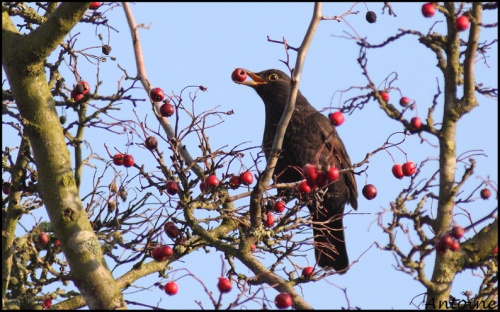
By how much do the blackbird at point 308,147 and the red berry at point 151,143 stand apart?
2184 mm

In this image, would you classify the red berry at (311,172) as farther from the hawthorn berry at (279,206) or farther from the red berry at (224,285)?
the hawthorn berry at (279,206)

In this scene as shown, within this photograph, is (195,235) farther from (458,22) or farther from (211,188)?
(458,22)

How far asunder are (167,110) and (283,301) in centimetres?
128

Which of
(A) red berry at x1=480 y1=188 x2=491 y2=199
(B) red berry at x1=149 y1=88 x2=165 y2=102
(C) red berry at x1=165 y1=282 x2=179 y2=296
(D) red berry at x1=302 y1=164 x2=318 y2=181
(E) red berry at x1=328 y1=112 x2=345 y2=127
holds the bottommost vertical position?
(C) red berry at x1=165 y1=282 x2=179 y2=296

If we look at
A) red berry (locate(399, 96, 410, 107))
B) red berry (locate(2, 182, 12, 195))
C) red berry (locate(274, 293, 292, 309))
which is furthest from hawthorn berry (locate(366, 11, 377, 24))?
red berry (locate(2, 182, 12, 195))

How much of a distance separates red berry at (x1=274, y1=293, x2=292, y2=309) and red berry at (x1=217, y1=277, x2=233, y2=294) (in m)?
0.24

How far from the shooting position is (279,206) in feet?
16.1

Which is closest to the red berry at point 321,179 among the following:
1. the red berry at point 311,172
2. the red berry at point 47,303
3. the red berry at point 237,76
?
the red berry at point 311,172

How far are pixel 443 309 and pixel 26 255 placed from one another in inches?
87.6

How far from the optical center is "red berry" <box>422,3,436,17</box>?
3.76m

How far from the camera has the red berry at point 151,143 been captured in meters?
4.13

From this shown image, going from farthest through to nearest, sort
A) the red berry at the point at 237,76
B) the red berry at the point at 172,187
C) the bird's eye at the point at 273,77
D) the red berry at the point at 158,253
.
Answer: the bird's eye at the point at 273,77 < the red berry at the point at 237,76 < the red berry at the point at 172,187 < the red berry at the point at 158,253

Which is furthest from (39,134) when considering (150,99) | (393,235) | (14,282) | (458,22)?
(458,22)

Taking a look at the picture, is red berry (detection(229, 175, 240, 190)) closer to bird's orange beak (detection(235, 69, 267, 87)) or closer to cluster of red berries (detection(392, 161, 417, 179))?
cluster of red berries (detection(392, 161, 417, 179))
